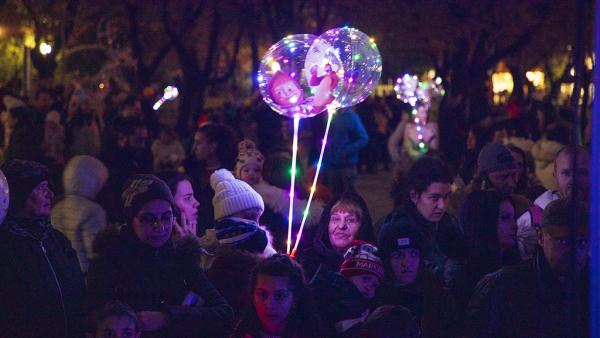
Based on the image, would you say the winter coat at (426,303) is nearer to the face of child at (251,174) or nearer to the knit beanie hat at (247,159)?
the face of child at (251,174)

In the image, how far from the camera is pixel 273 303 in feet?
14.6

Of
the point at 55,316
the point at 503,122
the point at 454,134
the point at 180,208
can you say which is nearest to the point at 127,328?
the point at 55,316

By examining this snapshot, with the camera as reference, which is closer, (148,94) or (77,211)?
(77,211)

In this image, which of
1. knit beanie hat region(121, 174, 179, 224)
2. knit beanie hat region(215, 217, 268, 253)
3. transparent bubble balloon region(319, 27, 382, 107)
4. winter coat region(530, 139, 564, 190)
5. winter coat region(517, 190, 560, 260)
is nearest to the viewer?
knit beanie hat region(121, 174, 179, 224)

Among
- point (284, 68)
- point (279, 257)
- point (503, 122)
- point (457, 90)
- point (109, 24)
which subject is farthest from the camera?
point (109, 24)

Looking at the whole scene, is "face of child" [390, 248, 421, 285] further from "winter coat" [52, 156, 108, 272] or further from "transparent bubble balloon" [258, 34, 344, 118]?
"winter coat" [52, 156, 108, 272]

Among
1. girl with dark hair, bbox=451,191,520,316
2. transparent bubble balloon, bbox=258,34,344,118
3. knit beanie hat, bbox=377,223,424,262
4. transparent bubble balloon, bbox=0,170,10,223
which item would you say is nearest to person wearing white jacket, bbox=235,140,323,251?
transparent bubble balloon, bbox=258,34,344,118

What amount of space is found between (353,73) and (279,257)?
3.16 metres

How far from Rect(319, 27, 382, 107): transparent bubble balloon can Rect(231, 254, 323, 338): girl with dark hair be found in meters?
3.14

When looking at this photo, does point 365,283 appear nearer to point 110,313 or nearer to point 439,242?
point 439,242

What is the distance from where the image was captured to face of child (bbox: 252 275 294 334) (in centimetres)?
444

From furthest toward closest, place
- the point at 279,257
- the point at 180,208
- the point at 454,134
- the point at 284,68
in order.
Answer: the point at 454,134
the point at 284,68
the point at 180,208
the point at 279,257

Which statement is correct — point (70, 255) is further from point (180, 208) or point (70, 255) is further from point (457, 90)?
point (457, 90)

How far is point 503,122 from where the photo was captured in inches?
585
